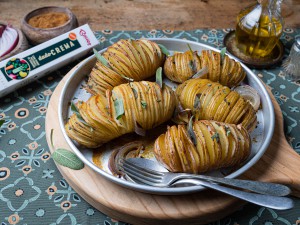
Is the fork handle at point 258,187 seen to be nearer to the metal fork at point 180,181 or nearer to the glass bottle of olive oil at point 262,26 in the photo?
the metal fork at point 180,181

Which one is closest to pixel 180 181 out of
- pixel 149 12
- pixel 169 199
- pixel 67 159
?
pixel 169 199

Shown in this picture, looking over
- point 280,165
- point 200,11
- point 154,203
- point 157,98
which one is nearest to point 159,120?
point 157,98

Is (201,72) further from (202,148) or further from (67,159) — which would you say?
(67,159)

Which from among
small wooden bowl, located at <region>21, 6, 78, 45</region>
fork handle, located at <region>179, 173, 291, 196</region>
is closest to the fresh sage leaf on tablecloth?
fork handle, located at <region>179, 173, 291, 196</region>

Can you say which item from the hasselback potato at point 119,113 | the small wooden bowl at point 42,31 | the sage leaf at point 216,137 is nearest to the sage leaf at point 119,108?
the hasselback potato at point 119,113

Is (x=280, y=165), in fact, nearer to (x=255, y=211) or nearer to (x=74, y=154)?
(x=255, y=211)

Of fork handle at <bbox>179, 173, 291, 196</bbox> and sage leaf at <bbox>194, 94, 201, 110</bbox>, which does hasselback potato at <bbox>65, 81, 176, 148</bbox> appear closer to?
sage leaf at <bbox>194, 94, 201, 110</bbox>
